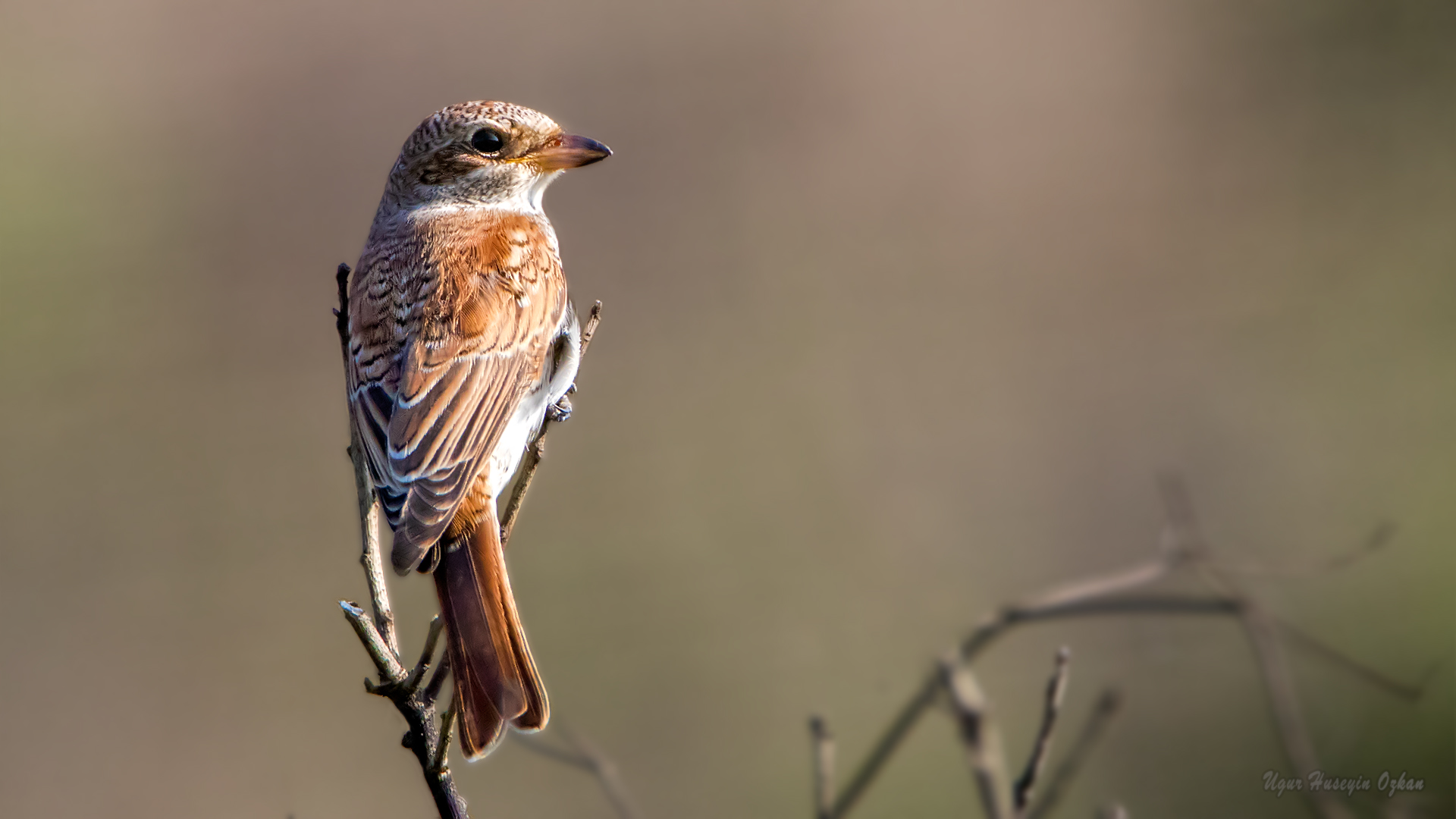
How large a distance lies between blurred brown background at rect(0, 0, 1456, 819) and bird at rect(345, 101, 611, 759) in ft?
Result: 7.62

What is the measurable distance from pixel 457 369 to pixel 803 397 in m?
3.90

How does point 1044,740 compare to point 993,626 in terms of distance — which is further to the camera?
point 993,626

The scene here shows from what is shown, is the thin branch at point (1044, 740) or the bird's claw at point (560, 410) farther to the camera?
the bird's claw at point (560, 410)

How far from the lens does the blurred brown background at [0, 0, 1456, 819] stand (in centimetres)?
496

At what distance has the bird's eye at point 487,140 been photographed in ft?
9.31

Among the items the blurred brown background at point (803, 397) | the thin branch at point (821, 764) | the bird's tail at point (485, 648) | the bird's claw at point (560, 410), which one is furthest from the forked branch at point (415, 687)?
the blurred brown background at point (803, 397)

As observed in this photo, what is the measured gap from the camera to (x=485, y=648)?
1.98 metres

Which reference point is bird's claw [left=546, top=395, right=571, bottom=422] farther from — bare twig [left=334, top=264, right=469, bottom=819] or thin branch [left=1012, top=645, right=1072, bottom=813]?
thin branch [left=1012, top=645, right=1072, bottom=813]

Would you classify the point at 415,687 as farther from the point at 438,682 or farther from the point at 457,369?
the point at 457,369

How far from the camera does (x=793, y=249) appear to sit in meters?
6.61

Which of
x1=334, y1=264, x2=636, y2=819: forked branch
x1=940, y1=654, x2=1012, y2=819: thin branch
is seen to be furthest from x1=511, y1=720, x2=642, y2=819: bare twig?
x1=940, y1=654, x2=1012, y2=819: thin branch

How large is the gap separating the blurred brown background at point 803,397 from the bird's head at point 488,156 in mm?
A: 2259

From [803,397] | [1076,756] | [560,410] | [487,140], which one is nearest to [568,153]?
[487,140]

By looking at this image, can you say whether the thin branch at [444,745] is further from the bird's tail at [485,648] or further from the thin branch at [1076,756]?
the thin branch at [1076,756]
